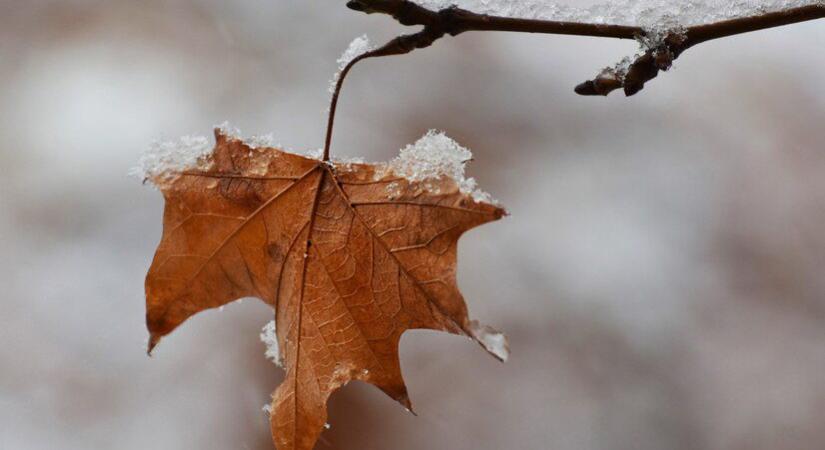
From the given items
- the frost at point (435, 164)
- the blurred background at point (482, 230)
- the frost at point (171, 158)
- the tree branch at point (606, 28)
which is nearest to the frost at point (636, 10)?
the tree branch at point (606, 28)

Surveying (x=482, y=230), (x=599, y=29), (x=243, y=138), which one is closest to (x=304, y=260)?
(x=243, y=138)

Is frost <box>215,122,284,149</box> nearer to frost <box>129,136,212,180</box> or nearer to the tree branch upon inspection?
frost <box>129,136,212,180</box>

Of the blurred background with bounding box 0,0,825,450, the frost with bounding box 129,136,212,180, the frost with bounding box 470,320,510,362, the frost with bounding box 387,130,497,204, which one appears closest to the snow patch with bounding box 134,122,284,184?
the frost with bounding box 129,136,212,180

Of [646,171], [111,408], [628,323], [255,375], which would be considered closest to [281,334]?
[255,375]

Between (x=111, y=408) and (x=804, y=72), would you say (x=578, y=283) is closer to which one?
(x=804, y=72)

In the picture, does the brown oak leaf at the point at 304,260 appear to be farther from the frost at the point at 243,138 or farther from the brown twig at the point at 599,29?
the brown twig at the point at 599,29

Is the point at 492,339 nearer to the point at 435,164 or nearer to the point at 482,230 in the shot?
the point at 435,164
